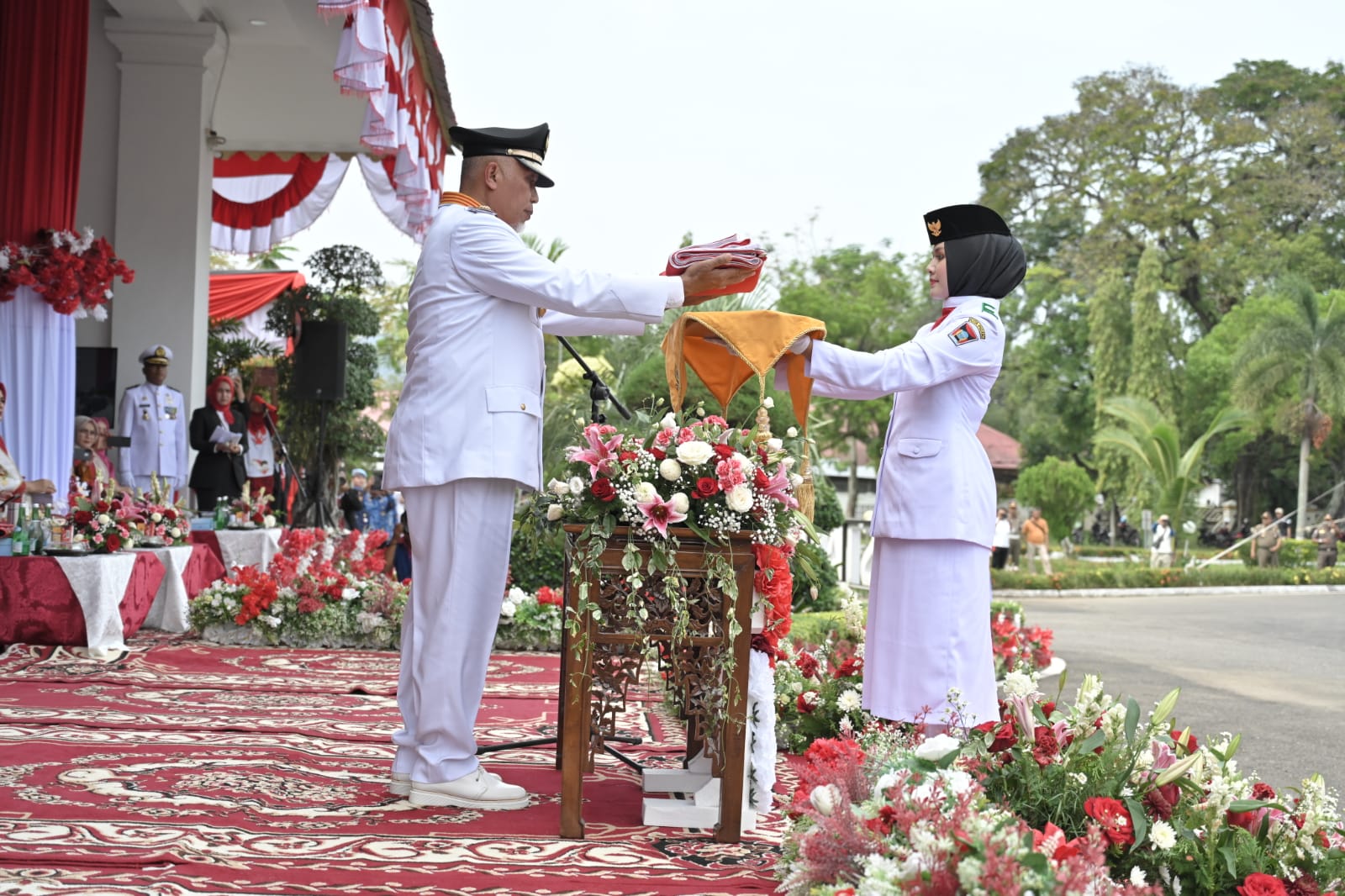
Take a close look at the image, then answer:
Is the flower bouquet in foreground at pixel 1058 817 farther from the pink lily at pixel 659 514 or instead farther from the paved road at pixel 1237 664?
the paved road at pixel 1237 664

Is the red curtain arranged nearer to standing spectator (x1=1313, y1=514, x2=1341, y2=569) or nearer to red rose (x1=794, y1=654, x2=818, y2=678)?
red rose (x1=794, y1=654, x2=818, y2=678)

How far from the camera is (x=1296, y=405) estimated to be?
108 feet

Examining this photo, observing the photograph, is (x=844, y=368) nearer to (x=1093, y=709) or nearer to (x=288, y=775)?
(x=1093, y=709)

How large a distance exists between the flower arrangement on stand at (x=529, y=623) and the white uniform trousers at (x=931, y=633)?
14.5 ft

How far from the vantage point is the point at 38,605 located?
692cm

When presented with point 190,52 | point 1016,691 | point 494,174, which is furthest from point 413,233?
point 1016,691

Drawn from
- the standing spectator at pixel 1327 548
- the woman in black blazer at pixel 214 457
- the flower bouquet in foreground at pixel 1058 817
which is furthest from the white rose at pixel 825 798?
the standing spectator at pixel 1327 548

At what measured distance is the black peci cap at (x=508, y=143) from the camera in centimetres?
403

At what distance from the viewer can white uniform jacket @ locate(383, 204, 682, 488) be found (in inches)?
151

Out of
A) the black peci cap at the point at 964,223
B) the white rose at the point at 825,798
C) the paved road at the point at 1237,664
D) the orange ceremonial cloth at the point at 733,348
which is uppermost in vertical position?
the black peci cap at the point at 964,223

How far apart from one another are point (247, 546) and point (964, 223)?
23.2 ft

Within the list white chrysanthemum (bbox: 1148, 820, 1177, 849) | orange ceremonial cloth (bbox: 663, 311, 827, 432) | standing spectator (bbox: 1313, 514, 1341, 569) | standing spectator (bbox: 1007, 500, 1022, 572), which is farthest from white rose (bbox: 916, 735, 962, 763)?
standing spectator (bbox: 1313, 514, 1341, 569)

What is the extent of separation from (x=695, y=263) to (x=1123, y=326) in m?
35.9

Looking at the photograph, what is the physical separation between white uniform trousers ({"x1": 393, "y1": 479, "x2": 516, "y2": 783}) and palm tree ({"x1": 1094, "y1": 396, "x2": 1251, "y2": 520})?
24325mm
